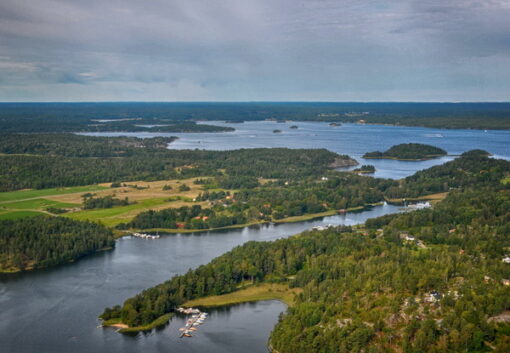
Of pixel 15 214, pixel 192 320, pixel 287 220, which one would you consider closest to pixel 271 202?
pixel 287 220

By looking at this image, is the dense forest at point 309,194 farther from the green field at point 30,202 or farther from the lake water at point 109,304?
the green field at point 30,202

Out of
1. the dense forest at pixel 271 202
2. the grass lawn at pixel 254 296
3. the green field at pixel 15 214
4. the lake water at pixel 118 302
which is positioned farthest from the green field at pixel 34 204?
the grass lawn at pixel 254 296

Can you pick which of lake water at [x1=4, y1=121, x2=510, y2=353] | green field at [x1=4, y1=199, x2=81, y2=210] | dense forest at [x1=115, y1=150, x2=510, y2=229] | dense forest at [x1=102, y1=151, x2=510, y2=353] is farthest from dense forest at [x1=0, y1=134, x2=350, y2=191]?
dense forest at [x1=102, y1=151, x2=510, y2=353]

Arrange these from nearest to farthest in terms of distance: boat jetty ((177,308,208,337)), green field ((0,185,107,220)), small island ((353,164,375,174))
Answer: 1. boat jetty ((177,308,208,337))
2. green field ((0,185,107,220))
3. small island ((353,164,375,174))

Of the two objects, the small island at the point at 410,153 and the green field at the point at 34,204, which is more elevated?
the small island at the point at 410,153

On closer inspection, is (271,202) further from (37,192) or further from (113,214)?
(37,192)

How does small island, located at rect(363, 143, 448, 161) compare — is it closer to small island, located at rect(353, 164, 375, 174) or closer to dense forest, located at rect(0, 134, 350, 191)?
dense forest, located at rect(0, 134, 350, 191)

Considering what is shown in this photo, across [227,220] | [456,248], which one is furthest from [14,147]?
[456,248]
